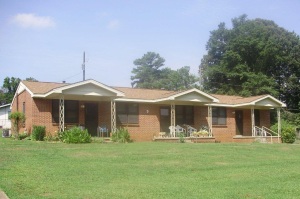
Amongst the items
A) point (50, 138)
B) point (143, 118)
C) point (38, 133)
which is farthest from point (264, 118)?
point (38, 133)

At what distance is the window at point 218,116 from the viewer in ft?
97.5

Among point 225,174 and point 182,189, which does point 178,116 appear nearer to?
point 225,174

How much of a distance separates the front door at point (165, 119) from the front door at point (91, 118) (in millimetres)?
4952

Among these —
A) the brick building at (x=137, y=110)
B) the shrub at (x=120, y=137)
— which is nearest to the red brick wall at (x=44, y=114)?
the brick building at (x=137, y=110)

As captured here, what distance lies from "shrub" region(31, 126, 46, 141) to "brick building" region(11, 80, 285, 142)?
1.20 meters

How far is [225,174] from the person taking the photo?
1130 cm

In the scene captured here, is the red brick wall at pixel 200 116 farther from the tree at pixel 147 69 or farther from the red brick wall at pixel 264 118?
the tree at pixel 147 69

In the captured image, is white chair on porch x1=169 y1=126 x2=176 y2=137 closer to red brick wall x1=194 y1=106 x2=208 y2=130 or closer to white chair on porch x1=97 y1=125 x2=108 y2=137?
red brick wall x1=194 y1=106 x2=208 y2=130

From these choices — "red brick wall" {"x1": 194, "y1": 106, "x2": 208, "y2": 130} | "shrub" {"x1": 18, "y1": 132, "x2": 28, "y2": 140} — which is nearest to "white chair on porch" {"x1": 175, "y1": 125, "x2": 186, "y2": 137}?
A: "red brick wall" {"x1": 194, "y1": 106, "x2": 208, "y2": 130}

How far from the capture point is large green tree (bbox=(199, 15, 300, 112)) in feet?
155

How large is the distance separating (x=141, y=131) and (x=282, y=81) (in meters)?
32.5

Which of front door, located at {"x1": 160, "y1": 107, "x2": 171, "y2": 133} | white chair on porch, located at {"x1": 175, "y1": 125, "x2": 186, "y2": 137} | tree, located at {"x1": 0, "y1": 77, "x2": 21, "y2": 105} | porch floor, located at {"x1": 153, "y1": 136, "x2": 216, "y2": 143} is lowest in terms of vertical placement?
porch floor, located at {"x1": 153, "y1": 136, "x2": 216, "y2": 143}

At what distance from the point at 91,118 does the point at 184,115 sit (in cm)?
752

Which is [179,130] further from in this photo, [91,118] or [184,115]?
[91,118]
